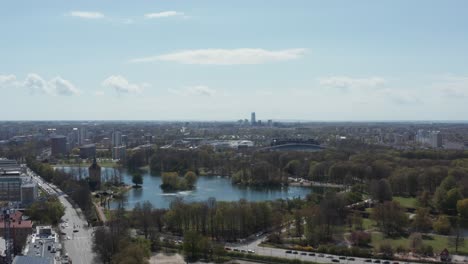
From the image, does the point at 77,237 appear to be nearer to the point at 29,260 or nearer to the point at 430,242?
the point at 29,260

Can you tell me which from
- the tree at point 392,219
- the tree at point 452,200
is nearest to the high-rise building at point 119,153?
the tree at point 452,200

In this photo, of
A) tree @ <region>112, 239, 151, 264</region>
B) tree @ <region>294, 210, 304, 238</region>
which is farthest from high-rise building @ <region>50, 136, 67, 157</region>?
tree @ <region>112, 239, 151, 264</region>

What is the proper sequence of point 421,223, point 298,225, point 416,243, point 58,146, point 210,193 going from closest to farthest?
point 416,243
point 298,225
point 421,223
point 210,193
point 58,146

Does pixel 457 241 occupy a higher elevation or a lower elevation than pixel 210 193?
higher

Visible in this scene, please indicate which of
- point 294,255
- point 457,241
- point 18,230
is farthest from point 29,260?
point 457,241

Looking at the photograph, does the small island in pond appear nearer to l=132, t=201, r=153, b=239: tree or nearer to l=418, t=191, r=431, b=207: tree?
l=132, t=201, r=153, b=239: tree

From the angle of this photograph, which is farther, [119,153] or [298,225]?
[119,153]

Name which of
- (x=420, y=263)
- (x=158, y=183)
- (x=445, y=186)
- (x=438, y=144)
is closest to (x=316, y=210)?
(x=420, y=263)
